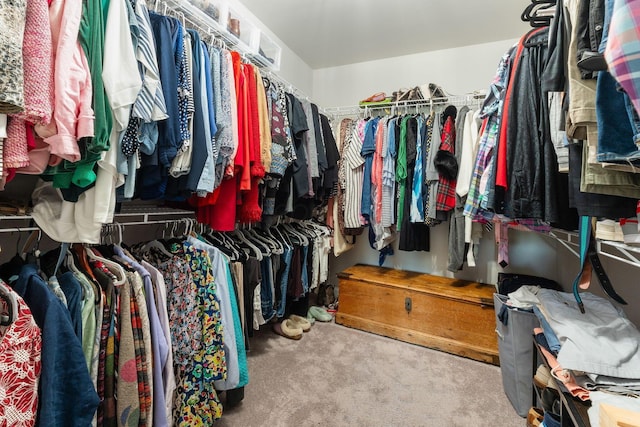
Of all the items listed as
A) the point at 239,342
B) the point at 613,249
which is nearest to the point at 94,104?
the point at 239,342

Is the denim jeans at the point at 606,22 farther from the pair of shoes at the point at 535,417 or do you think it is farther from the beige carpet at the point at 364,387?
the beige carpet at the point at 364,387

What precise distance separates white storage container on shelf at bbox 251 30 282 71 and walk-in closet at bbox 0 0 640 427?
0.08ft

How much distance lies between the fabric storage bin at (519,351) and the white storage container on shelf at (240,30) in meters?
2.00

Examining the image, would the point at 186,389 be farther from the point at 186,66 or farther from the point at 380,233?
the point at 380,233

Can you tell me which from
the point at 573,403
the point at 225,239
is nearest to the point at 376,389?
the point at 573,403

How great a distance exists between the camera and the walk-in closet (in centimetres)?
74

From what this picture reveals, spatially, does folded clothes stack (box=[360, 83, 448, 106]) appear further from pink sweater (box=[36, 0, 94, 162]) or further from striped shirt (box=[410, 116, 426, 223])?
pink sweater (box=[36, 0, 94, 162])

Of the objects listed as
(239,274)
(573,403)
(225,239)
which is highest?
(225,239)

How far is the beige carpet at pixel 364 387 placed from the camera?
1477 millimetres

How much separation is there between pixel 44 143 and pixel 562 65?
1.37 metres

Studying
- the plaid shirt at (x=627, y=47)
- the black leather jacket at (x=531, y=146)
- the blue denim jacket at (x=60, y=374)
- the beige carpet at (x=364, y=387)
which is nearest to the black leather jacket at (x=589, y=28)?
the plaid shirt at (x=627, y=47)

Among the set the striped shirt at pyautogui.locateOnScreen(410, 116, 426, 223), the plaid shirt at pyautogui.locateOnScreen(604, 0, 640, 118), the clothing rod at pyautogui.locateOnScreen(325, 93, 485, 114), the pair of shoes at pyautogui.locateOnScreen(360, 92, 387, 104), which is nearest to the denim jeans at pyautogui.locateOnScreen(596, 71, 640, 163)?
the plaid shirt at pyautogui.locateOnScreen(604, 0, 640, 118)

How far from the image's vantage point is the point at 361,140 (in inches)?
96.5

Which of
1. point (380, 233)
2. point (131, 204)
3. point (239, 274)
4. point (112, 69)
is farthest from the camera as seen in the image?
point (380, 233)
